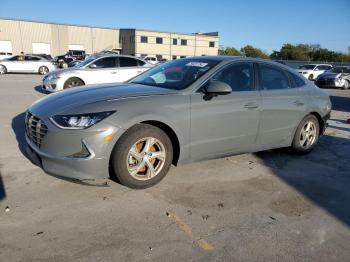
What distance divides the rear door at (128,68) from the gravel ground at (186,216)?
7467mm

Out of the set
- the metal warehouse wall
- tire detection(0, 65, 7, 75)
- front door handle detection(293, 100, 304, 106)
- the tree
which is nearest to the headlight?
front door handle detection(293, 100, 304, 106)

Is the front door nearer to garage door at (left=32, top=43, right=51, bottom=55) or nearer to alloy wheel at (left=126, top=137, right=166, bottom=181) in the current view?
alloy wheel at (left=126, top=137, right=166, bottom=181)

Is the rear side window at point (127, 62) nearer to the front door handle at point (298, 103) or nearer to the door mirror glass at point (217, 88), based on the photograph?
the front door handle at point (298, 103)

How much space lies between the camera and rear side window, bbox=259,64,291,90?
485cm

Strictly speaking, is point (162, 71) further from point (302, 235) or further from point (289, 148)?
point (302, 235)

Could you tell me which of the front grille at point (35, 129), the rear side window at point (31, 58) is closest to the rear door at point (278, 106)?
the front grille at point (35, 129)

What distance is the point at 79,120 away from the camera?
343 centimetres

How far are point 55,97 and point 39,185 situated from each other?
1100 millimetres

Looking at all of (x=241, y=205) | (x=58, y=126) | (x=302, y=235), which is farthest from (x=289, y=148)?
(x=58, y=126)

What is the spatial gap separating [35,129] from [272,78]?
3458 millimetres

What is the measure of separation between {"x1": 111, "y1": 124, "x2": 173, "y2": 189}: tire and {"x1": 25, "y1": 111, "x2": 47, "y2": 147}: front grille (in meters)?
0.80

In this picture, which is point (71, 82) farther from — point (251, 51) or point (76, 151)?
point (251, 51)

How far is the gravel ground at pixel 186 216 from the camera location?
2713 millimetres

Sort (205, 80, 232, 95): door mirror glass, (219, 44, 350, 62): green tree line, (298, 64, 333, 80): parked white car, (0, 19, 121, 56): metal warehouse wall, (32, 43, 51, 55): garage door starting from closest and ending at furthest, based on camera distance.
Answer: (205, 80, 232, 95): door mirror glass, (298, 64, 333, 80): parked white car, (0, 19, 121, 56): metal warehouse wall, (32, 43, 51, 55): garage door, (219, 44, 350, 62): green tree line
